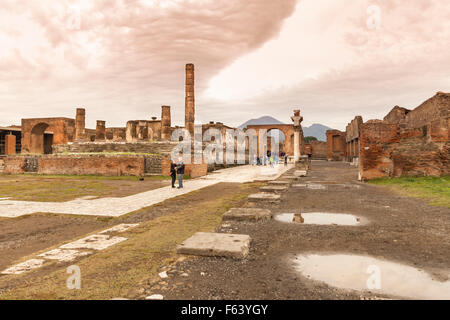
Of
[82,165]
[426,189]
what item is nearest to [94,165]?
[82,165]

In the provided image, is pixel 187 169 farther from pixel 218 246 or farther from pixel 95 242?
pixel 218 246

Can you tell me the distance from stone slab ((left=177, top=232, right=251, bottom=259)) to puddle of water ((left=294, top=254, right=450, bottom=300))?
0.61m

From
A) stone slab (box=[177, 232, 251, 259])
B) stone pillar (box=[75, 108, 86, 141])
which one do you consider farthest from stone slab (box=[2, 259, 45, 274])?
stone pillar (box=[75, 108, 86, 141])

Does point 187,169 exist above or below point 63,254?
above

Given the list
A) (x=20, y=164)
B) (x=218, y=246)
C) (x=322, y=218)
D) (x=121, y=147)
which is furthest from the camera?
(x=121, y=147)

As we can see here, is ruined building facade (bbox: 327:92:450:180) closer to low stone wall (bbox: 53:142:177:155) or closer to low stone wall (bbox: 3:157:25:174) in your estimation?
low stone wall (bbox: 53:142:177:155)

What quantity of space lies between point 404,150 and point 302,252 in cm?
1103

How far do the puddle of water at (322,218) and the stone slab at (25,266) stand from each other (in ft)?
11.7

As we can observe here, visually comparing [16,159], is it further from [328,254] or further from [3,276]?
[328,254]

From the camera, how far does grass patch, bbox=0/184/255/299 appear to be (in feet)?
7.38

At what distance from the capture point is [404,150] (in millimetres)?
11930

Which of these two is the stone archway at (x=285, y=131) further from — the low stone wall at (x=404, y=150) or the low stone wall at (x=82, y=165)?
the low stone wall at (x=404, y=150)

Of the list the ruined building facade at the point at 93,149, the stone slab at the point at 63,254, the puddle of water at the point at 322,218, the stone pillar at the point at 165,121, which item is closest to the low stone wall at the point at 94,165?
the ruined building facade at the point at 93,149
